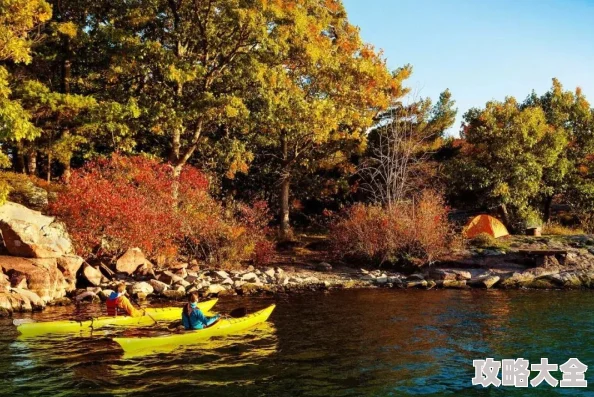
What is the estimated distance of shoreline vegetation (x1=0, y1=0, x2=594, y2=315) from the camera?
949 inches

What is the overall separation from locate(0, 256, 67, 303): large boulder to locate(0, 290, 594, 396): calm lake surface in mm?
1839

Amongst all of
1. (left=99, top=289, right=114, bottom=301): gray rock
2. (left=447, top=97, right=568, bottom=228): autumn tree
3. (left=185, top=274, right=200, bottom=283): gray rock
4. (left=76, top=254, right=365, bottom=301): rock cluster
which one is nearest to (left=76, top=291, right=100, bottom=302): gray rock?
(left=76, top=254, right=365, bottom=301): rock cluster

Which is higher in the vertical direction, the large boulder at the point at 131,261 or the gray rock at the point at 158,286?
the large boulder at the point at 131,261

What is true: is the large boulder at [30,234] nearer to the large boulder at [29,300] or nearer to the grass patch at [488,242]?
the large boulder at [29,300]

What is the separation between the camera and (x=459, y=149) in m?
39.0

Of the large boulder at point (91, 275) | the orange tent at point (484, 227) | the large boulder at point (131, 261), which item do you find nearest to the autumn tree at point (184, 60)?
the large boulder at point (131, 261)

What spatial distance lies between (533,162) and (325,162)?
13087 millimetres

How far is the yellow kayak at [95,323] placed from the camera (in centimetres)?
1532

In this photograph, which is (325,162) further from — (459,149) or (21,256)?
(21,256)

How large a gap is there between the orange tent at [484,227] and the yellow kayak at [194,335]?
18835 millimetres

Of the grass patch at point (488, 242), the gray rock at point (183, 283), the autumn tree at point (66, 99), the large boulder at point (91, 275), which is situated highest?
the autumn tree at point (66, 99)

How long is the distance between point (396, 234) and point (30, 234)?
17.5 metres

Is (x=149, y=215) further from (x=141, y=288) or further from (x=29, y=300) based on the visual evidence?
(x=29, y=300)

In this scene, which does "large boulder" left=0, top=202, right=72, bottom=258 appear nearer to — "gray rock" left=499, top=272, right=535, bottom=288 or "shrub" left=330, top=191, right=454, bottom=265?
"shrub" left=330, top=191, right=454, bottom=265
